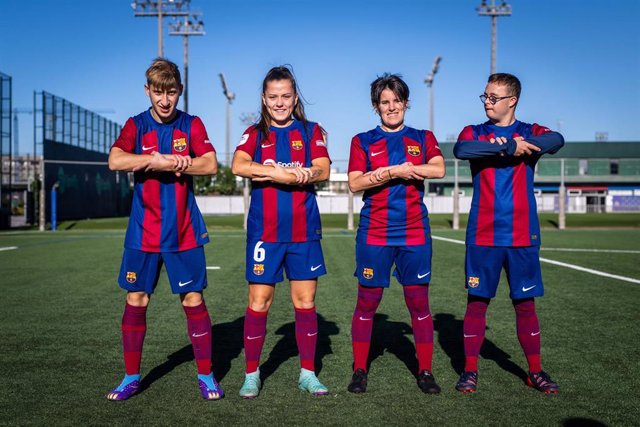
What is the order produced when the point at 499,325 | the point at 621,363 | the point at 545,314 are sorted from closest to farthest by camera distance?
the point at 621,363
the point at 499,325
the point at 545,314

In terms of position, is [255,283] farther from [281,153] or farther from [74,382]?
[74,382]

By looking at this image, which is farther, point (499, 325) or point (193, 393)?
point (499, 325)

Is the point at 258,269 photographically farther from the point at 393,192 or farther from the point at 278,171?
the point at 393,192

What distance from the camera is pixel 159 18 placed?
1167 inches

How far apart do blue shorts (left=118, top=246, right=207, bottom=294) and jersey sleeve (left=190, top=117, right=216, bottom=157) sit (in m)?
0.62

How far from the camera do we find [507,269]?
3947 millimetres

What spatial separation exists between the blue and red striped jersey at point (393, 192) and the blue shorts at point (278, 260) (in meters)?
0.38

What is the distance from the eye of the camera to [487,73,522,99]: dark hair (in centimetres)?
390

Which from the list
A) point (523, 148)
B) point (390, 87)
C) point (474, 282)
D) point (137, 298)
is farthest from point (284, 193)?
point (523, 148)

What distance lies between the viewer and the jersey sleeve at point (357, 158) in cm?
397

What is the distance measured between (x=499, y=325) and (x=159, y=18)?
2777cm

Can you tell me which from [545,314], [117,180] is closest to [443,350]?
[545,314]

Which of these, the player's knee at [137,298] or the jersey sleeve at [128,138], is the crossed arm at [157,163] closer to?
the jersey sleeve at [128,138]

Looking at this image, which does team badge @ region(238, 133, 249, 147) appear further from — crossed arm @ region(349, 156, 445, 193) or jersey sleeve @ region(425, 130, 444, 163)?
jersey sleeve @ region(425, 130, 444, 163)
